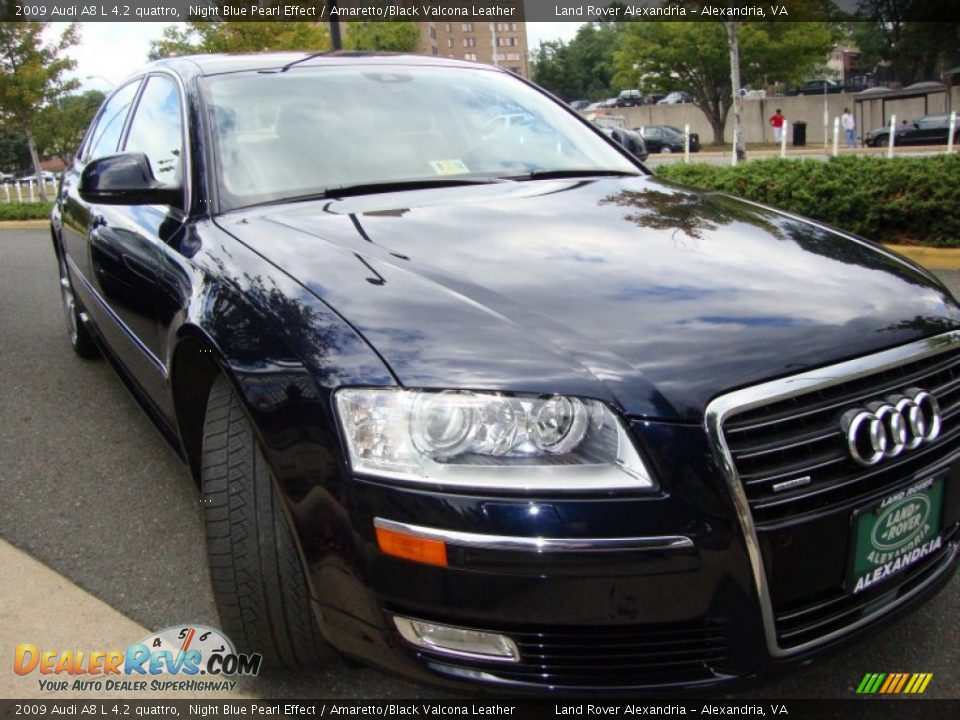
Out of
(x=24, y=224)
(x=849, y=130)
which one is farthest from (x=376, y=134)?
(x=849, y=130)

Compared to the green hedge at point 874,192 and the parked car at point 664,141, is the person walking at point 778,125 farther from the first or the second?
the green hedge at point 874,192

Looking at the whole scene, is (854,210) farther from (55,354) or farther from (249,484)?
(249,484)

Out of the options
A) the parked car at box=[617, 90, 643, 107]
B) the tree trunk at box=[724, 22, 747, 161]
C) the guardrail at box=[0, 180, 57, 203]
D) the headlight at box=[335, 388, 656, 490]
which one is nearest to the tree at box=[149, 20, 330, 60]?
the guardrail at box=[0, 180, 57, 203]

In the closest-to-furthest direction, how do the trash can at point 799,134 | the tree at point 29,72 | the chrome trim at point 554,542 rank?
1. the chrome trim at point 554,542
2. the tree at point 29,72
3. the trash can at point 799,134

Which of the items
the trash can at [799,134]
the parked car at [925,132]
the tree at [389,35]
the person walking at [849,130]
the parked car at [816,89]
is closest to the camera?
the parked car at [925,132]

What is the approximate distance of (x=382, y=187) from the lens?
9.11 ft

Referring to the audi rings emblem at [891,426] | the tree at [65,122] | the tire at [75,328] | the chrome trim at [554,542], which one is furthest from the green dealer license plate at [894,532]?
the tree at [65,122]

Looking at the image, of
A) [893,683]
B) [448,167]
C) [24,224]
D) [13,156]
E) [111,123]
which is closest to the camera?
[893,683]

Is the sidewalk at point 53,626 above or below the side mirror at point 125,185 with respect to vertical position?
below

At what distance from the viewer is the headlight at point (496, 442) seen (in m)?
1.59

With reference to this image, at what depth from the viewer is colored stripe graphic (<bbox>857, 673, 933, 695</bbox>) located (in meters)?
2.07

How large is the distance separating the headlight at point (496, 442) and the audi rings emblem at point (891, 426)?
452mm

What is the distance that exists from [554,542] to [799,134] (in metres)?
39.1

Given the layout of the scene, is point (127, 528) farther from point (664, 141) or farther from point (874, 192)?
point (664, 141)
